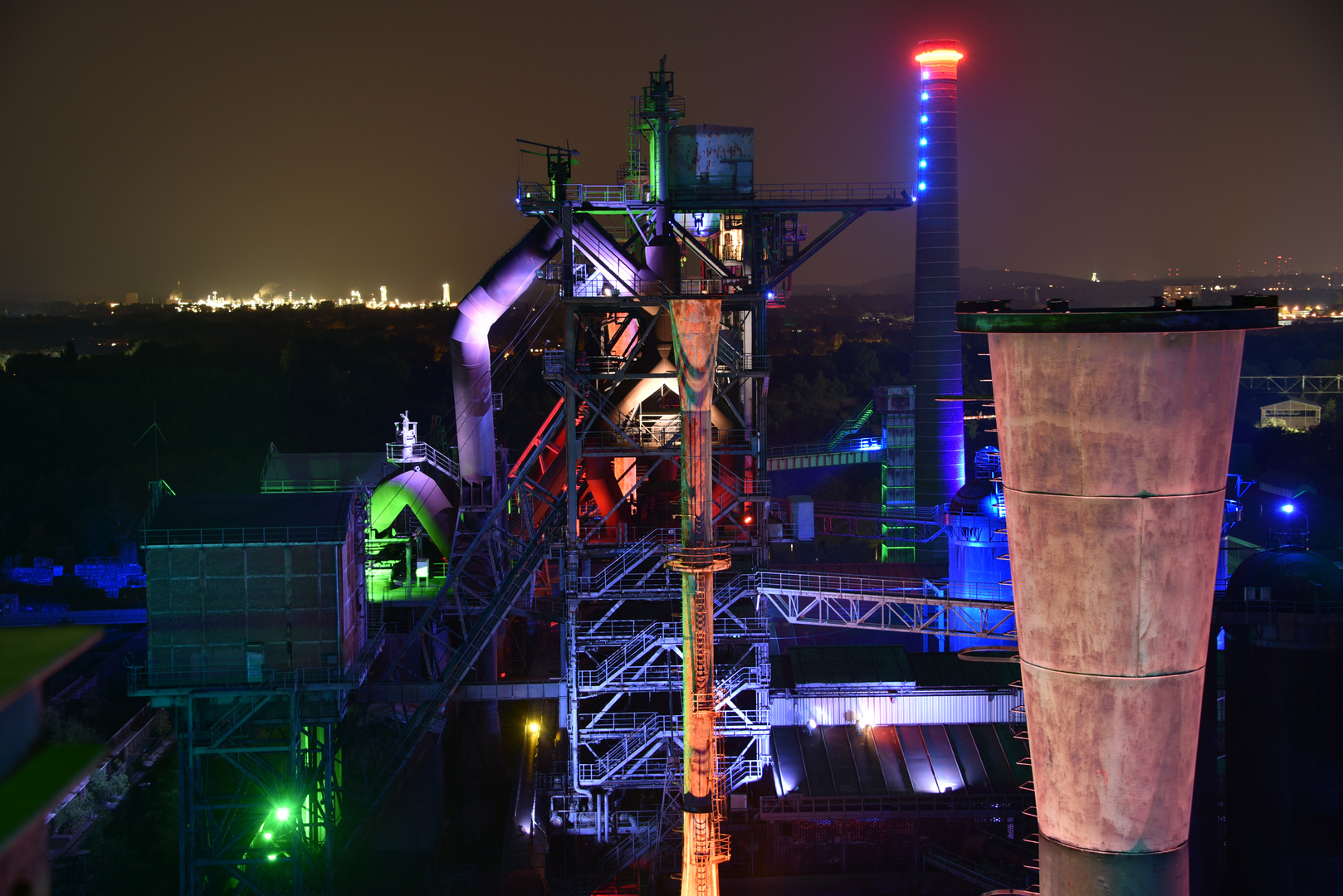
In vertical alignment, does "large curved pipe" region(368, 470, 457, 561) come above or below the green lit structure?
above

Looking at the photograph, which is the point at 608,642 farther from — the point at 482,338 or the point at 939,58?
the point at 939,58

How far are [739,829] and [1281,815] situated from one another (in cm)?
1100

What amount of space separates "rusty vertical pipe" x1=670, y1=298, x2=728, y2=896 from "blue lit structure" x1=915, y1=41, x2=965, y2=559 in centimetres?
2863

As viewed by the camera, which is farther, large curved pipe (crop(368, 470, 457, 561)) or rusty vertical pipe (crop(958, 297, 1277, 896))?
large curved pipe (crop(368, 470, 457, 561))

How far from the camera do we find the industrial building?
73.0ft

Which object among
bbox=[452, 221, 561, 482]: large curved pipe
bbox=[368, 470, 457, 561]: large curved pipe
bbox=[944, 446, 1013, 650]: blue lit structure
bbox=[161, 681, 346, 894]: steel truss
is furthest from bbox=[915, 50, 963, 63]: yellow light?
bbox=[161, 681, 346, 894]: steel truss

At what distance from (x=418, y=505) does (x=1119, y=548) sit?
27300 mm

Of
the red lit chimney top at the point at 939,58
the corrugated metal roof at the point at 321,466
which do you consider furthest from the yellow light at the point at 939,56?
the corrugated metal roof at the point at 321,466

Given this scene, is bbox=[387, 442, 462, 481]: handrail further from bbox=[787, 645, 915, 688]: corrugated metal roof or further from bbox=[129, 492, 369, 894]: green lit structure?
bbox=[787, 645, 915, 688]: corrugated metal roof

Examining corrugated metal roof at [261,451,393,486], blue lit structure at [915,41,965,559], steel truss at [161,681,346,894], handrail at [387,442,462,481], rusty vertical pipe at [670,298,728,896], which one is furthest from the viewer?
blue lit structure at [915,41,965,559]

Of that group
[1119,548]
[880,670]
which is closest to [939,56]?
[880,670]

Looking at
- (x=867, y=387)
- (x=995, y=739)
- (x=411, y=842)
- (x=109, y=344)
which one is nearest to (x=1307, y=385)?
(x=867, y=387)

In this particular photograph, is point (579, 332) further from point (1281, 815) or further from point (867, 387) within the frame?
point (867, 387)

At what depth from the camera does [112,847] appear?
24938mm
